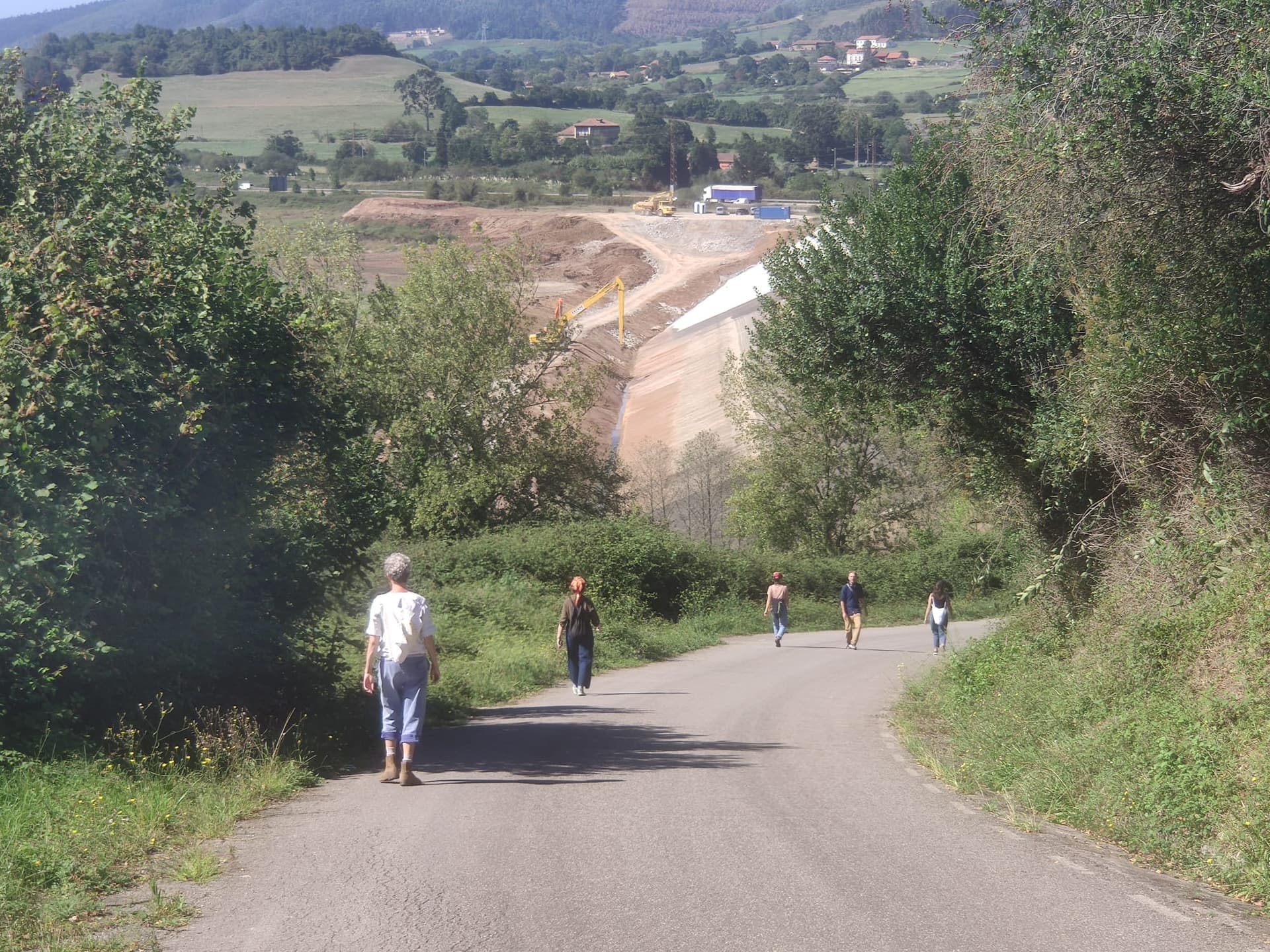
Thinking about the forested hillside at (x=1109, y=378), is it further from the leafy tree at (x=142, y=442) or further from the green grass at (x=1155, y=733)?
the leafy tree at (x=142, y=442)

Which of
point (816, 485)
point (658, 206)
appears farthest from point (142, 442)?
point (658, 206)

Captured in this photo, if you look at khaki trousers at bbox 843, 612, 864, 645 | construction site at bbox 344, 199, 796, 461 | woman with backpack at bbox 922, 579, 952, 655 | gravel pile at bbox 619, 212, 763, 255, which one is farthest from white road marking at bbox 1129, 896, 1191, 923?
gravel pile at bbox 619, 212, 763, 255

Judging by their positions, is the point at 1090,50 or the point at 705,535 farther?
the point at 705,535

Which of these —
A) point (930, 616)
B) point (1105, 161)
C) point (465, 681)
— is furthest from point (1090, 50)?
point (930, 616)

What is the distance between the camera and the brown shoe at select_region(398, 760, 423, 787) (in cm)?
959

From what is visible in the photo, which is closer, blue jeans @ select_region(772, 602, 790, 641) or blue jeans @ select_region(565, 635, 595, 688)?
blue jeans @ select_region(565, 635, 595, 688)

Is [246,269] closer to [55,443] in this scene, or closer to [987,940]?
[55,443]

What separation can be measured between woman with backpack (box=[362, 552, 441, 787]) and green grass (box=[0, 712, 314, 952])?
758 millimetres

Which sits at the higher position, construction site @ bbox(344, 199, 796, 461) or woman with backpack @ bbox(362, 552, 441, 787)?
woman with backpack @ bbox(362, 552, 441, 787)

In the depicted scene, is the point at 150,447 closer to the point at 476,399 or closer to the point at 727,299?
the point at 476,399

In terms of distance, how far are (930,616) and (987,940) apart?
20347 mm

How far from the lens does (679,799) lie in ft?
30.8

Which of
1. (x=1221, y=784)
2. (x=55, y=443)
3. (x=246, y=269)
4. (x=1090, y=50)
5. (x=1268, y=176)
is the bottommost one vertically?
(x=1221, y=784)

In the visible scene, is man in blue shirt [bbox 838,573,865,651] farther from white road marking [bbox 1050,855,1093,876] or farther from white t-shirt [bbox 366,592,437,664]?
white road marking [bbox 1050,855,1093,876]
